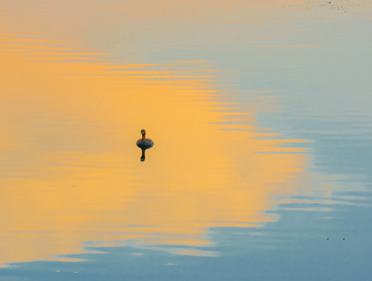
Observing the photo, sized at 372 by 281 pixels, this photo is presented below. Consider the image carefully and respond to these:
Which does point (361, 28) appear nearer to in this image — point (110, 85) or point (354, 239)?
point (110, 85)

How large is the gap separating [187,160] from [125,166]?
166 cm

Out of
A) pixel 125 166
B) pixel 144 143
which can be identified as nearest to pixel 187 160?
pixel 125 166

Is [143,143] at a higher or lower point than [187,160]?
higher

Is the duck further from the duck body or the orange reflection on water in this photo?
the orange reflection on water

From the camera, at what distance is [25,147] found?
24.1 meters

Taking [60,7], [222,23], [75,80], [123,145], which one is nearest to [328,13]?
[222,23]

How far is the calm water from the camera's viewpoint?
52.5 ft

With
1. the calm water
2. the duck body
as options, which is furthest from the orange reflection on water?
the duck body

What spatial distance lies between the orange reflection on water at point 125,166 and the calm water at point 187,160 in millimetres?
61

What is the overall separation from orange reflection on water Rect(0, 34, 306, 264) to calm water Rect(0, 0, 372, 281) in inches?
2.4

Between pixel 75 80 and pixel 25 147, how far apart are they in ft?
34.0

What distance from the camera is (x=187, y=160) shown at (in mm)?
22625

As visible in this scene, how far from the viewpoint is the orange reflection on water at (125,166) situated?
1761 centimetres

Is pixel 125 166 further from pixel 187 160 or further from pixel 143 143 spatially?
pixel 143 143
